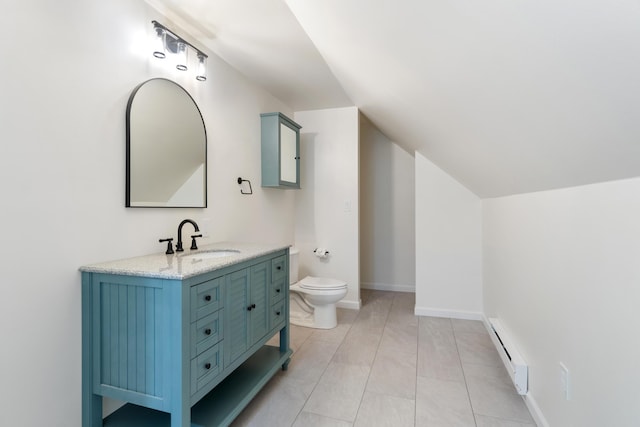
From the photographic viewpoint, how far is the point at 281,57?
2258mm

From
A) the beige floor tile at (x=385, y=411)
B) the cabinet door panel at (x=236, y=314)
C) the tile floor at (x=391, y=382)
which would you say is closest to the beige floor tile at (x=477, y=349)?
the tile floor at (x=391, y=382)

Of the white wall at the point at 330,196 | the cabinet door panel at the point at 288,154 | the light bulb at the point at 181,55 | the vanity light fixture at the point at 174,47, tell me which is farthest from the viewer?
the white wall at the point at 330,196

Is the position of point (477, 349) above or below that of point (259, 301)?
below

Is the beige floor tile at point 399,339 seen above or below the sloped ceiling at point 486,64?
below

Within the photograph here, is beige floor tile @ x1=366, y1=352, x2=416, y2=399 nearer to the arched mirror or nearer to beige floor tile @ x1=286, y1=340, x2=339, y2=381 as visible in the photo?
beige floor tile @ x1=286, y1=340, x2=339, y2=381

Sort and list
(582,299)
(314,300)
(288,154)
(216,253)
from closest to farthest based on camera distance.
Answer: (582,299)
(216,253)
(314,300)
(288,154)

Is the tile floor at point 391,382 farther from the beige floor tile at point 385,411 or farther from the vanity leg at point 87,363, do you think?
the vanity leg at point 87,363

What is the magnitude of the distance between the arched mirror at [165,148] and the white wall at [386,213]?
2480 millimetres

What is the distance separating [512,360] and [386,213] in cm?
253

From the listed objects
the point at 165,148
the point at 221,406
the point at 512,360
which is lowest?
the point at 221,406

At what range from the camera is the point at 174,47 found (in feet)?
5.85

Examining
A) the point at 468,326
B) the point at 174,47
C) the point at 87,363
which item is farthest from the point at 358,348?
the point at 174,47

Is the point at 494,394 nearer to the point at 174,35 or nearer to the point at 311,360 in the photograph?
the point at 311,360

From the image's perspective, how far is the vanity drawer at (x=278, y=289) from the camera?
6.36 feet
